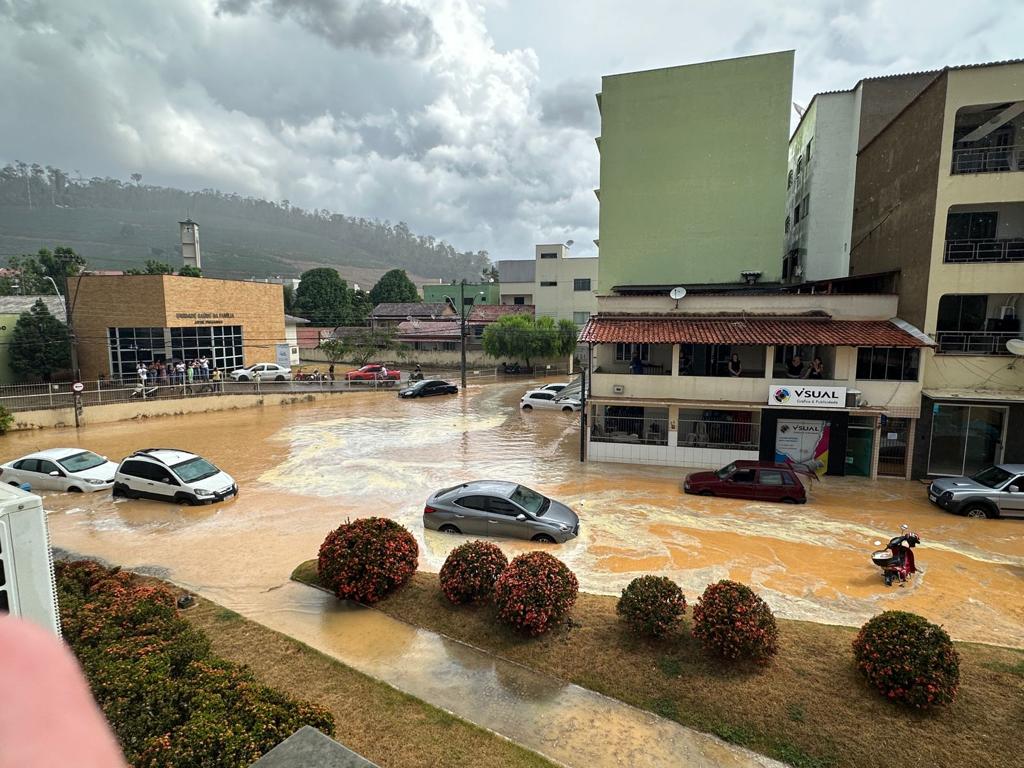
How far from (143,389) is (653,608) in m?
33.7

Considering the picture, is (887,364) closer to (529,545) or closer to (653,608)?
(529,545)

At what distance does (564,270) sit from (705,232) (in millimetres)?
36349

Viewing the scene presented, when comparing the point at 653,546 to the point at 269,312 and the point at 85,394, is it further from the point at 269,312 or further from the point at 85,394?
the point at 269,312

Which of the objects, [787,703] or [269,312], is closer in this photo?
[787,703]

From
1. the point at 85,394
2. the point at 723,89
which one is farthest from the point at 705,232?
the point at 85,394

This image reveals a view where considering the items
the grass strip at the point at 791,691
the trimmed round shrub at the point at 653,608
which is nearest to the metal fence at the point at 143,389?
the grass strip at the point at 791,691

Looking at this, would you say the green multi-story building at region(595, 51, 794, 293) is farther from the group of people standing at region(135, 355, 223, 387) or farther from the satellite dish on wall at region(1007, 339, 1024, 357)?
the group of people standing at region(135, 355, 223, 387)

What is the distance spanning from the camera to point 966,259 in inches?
808

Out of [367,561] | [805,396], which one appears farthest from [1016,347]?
[367,561]

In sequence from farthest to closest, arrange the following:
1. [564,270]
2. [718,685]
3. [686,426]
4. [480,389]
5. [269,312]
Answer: [564,270] → [269,312] → [480,389] → [686,426] → [718,685]

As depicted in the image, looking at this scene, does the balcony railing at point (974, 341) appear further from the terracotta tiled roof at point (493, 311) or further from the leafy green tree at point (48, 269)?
the leafy green tree at point (48, 269)

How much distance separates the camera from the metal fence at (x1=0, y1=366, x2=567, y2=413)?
1173 inches

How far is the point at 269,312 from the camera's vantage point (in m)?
49.0

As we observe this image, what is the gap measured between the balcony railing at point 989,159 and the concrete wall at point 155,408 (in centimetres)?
3598
